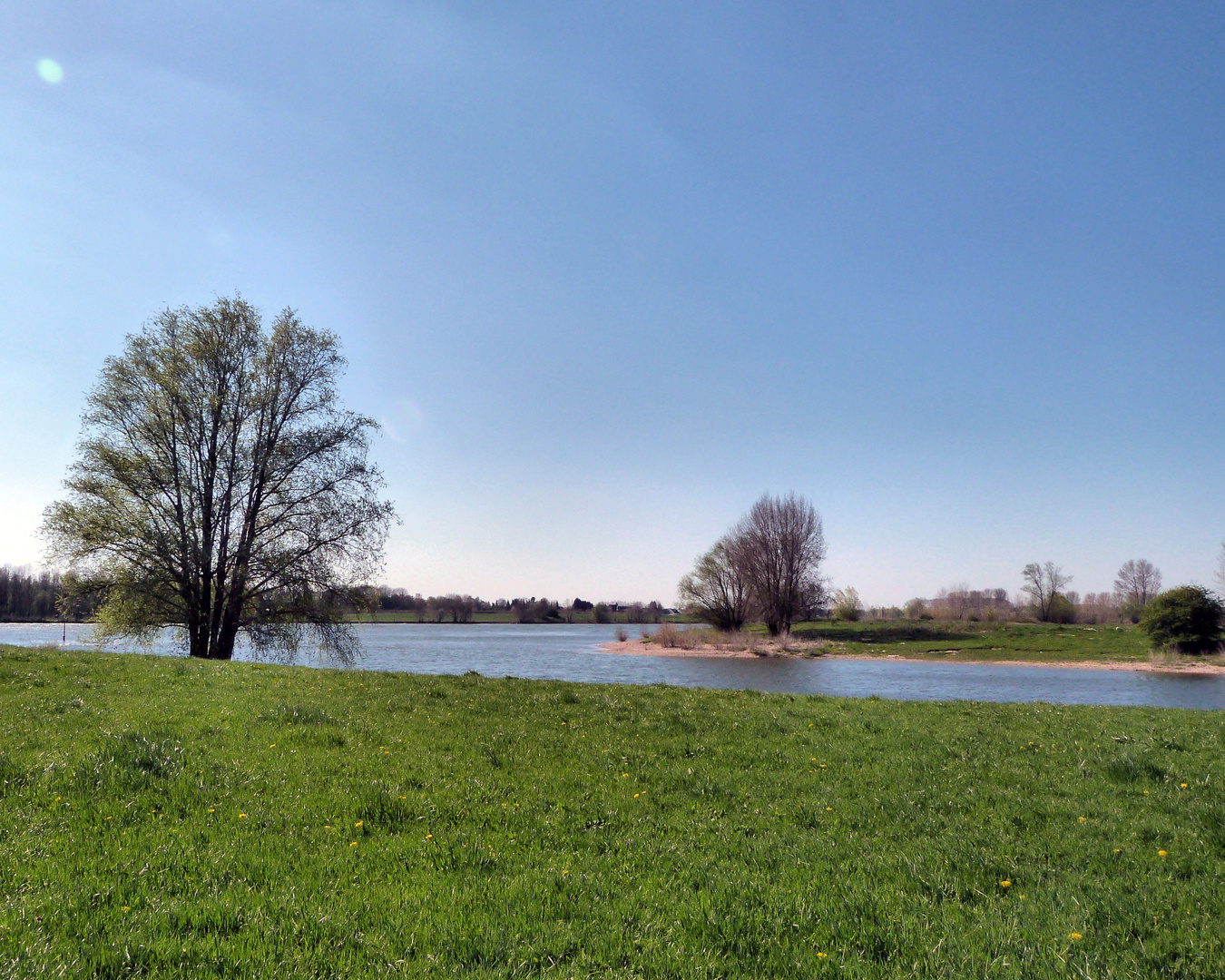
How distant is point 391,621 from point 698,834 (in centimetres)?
16017

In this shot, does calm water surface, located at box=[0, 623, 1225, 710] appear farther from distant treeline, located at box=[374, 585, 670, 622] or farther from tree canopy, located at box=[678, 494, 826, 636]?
distant treeline, located at box=[374, 585, 670, 622]

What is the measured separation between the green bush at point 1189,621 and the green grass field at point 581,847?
53689 millimetres

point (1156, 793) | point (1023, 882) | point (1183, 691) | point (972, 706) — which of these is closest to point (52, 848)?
point (1023, 882)

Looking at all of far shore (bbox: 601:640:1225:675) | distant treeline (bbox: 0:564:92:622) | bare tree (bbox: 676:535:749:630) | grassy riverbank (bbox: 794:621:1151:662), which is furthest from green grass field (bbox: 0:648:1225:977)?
distant treeline (bbox: 0:564:92:622)

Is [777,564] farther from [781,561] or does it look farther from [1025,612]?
[1025,612]

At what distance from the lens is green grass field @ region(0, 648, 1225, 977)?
14.1 feet

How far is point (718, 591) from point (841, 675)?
39533 mm

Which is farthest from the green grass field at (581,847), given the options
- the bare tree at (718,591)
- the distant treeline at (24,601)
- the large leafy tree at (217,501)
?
the distant treeline at (24,601)

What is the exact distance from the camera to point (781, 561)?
77.7m

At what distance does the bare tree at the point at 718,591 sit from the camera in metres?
83.5

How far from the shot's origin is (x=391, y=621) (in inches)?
6112

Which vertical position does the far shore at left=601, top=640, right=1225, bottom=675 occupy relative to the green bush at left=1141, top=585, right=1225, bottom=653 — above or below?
below

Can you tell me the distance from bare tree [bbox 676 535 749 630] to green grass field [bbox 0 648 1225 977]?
7193cm

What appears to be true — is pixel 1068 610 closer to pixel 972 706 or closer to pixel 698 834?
pixel 972 706
